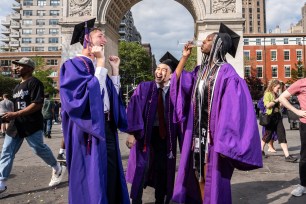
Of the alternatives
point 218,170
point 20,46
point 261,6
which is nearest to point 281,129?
point 218,170

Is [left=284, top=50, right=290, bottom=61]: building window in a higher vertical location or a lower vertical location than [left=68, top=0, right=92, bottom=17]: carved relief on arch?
higher

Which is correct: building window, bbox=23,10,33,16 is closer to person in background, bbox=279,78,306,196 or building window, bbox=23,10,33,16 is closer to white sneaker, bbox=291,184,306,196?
person in background, bbox=279,78,306,196

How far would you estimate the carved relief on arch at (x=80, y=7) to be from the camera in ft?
61.1

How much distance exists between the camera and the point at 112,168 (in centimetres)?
301

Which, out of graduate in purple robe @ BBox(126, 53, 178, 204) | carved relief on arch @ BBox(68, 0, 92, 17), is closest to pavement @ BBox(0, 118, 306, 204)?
graduate in purple robe @ BBox(126, 53, 178, 204)

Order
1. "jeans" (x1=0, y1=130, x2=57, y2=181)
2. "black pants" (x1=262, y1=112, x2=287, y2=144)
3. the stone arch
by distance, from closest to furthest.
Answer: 1. "jeans" (x1=0, y1=130, x2=57, y2=181)
2. "black pants" (x1=262, y1=112, x2=287, y2=144)
3. the stone arch

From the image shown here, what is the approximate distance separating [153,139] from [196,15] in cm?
1581

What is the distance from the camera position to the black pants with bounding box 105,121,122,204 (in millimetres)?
2984

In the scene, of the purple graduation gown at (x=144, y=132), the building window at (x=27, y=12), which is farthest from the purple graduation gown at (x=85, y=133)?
the building window at (x=27, y=12)

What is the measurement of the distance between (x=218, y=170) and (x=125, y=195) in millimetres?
893

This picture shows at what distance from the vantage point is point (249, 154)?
2.84 meters

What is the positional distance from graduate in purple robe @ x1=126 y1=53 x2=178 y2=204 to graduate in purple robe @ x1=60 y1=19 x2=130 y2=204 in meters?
0.88

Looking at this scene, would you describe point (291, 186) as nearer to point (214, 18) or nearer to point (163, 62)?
point (163, 62)

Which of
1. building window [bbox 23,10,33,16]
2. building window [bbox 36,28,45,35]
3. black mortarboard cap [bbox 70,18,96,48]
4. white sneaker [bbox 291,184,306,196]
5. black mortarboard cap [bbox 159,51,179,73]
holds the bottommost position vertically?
white sneaker [bbox 291,184,306,196]
